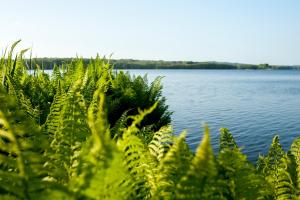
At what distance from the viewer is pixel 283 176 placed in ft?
8.18

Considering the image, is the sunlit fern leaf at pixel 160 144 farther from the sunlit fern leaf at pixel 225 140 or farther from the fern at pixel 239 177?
the fern at pixel 239 177

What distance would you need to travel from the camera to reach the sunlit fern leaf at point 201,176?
109 centimetres

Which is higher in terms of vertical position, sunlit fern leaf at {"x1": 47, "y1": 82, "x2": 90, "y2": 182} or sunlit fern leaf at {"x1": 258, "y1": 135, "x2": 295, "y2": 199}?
sunlit fern leaf at {"x1": 47, "y1": 82, "x2": 90, "y2": 182}

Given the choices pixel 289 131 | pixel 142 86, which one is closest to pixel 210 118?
pixel 289 131

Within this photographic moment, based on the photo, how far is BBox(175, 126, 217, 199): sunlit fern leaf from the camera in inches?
42.9

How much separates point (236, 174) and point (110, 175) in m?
0.70

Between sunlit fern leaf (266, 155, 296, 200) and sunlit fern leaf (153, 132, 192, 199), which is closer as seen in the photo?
sunlit fern leaf (153, 132, 192, 199)

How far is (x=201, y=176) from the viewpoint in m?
1.14

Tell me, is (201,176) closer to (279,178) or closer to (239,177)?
(239,177)

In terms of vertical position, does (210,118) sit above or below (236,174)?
below

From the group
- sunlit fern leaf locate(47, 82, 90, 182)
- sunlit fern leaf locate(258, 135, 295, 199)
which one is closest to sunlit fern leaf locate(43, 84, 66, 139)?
sunlit fern leaf locate(47, 82, 90, 182)

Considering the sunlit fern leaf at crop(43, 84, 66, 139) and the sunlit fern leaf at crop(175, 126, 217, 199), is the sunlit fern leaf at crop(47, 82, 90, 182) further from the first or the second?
the sunlit fern leaf at crop(175, 126, 217, 199)

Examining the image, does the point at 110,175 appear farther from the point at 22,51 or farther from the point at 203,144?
the point at 22,51

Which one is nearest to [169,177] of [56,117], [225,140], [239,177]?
[239,177]
